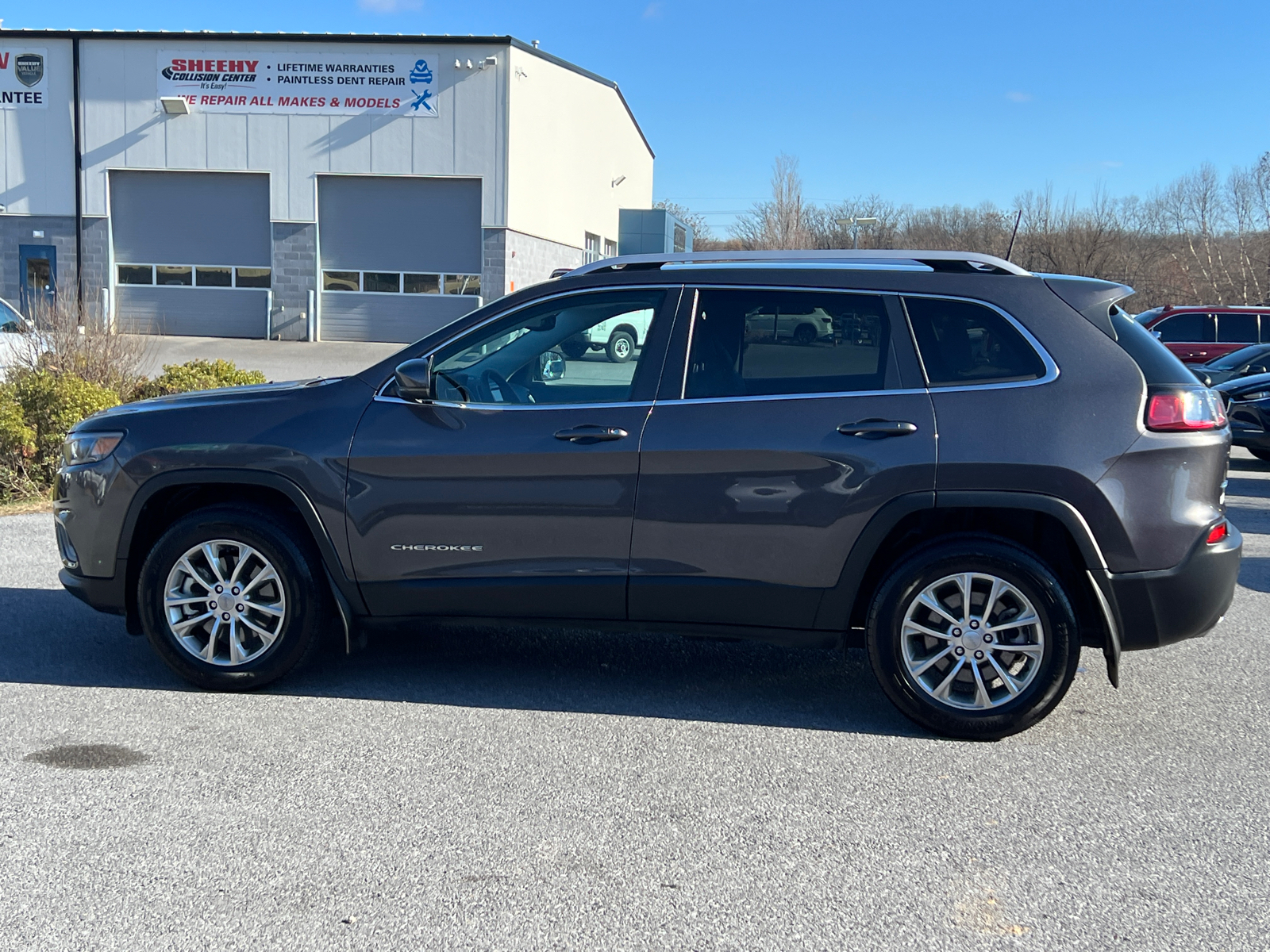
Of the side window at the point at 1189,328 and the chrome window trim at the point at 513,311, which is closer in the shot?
the chrome window trim at the point at 513,311

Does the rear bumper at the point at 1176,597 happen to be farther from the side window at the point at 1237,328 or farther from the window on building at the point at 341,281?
the window on building at the point at 341,281

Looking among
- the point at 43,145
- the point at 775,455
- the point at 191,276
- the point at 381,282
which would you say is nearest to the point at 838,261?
the point at 775,455

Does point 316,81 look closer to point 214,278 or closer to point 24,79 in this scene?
point 214,278

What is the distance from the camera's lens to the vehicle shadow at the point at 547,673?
492 cm

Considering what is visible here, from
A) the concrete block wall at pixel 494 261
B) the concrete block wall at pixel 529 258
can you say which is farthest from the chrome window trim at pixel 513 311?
the concrete block wall at pixel 494 261

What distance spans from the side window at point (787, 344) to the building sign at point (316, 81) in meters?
27.9

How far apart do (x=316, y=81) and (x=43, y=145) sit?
764 centimetres

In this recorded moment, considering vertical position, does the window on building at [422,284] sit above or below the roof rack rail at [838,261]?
above

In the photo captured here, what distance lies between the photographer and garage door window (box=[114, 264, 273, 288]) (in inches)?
1244

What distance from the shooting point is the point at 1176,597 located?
4.41m

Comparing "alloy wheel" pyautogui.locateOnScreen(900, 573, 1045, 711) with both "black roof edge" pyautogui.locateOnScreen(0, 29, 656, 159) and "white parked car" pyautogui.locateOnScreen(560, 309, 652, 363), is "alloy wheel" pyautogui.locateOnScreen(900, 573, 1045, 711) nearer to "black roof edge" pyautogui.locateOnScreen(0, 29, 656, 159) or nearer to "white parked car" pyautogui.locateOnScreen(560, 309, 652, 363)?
"white parked car" pyautogui.locateOnScreen(560, 309, 652, 363)

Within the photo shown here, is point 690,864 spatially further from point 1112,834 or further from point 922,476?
point 922,476

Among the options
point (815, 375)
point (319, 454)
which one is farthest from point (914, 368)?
point (319, 454)

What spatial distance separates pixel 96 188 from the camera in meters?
31.1
